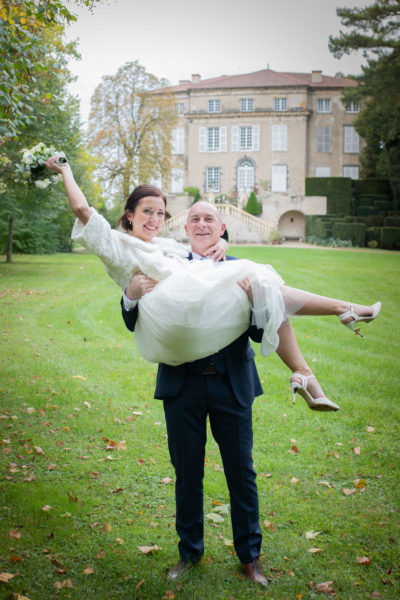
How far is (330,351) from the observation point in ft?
28.9

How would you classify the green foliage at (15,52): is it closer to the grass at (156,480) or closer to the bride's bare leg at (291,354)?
the grass at (156,480)

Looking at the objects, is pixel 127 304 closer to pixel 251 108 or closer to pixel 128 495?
pixel 128 495

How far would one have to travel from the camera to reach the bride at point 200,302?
278 centimetres

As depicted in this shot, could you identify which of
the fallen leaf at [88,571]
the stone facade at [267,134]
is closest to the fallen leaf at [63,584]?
the fallen leaf at [88,571]

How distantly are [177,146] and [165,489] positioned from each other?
46.9m

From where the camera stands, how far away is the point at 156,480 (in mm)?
4613

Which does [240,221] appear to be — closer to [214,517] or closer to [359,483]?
[359,483]

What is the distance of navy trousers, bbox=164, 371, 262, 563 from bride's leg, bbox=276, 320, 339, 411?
1.15ft

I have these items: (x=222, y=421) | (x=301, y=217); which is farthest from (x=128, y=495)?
(x=301, y=217)

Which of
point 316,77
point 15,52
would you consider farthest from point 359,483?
point 316,77

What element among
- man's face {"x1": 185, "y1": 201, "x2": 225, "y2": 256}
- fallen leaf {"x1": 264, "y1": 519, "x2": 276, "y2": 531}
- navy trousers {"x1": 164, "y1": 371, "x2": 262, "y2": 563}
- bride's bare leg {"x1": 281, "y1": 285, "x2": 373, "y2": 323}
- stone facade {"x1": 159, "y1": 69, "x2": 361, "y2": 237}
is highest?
stone facade {"x1": 159, "y1": 69, "x2": 361, "y2": 237}

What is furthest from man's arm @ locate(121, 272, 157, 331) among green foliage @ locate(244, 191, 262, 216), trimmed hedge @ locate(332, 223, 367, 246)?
green foliage @ locate(244, 191, 262, 216)

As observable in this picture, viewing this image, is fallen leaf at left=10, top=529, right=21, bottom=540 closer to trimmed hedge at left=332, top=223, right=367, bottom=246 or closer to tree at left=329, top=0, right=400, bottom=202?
tree at left=329, top=0, right=400, bottom=202

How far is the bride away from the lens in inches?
109
